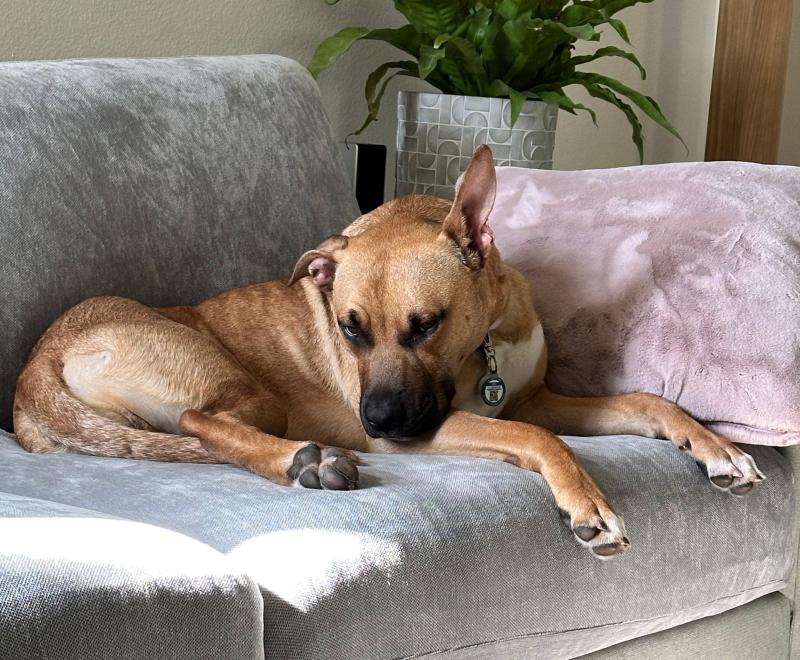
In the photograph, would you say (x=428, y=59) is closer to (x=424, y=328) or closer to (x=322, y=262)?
(x=322, y=262)

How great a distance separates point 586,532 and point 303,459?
469 millimetres

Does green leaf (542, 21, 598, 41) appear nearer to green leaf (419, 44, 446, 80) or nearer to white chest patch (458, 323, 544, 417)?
green leaf (419, 44, 446, 80)

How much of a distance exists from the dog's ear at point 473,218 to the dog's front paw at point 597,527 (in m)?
0.56

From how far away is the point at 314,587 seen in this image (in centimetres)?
143

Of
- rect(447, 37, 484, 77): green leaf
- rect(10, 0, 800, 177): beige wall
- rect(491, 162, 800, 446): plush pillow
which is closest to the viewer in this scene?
rect(491, 162, 800, 446): plush pillow

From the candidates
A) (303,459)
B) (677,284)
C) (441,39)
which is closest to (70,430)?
(303,459)

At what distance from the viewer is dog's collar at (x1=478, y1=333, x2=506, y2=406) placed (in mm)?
2189

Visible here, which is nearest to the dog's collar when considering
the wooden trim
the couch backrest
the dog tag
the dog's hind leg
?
the dog tag

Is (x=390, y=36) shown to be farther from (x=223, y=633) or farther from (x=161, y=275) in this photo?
(x=223, y=633)

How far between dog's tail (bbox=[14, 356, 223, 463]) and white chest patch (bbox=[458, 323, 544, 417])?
1.86ft

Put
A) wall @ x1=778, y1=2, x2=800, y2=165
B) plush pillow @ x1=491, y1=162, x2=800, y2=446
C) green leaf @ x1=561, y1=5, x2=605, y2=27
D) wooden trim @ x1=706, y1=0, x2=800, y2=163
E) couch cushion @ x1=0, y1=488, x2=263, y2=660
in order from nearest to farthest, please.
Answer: couch cushion @ x1=0, y1=488, x2=263, y2=660 → plush pillow @ x1=491, y1=162, x2=800, y2=446 → green leaf @ x1=561, y1=5, x2=605, y2=27 → wooden trim @ x1=706, y1=0, x2=800, y2=163 → wall @ x1=778, y1=2, x2=800, y2=165

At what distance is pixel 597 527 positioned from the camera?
1.72m

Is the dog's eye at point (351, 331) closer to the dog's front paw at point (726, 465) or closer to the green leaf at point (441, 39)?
the dog's front paw at point (726, 465)

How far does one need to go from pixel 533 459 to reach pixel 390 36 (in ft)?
7.15
